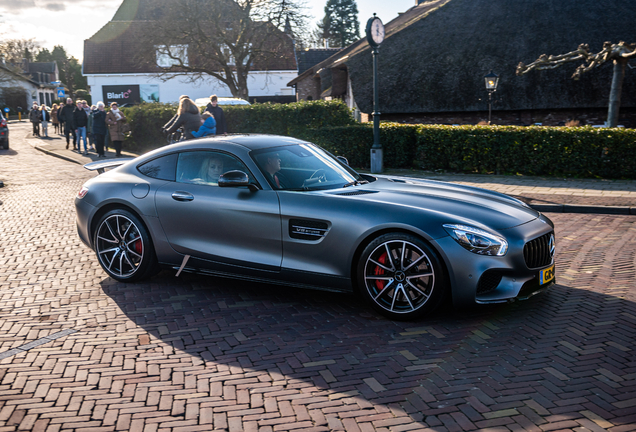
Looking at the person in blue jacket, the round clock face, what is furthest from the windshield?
the round clock face

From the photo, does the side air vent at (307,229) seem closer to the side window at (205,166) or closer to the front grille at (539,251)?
the side window at (205,166)

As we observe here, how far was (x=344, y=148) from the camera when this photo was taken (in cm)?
1655

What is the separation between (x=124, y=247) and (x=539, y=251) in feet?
12.8

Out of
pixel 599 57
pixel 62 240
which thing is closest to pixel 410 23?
pixel 599 57

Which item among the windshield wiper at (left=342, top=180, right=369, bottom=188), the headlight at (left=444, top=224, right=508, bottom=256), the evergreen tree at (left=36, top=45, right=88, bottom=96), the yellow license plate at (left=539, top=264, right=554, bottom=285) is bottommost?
the yellow license plate at (left=539, top=264, right=554, bottom=285)

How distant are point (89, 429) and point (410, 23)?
1220 inches

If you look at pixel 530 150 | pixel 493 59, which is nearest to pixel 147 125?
pixel 530 150

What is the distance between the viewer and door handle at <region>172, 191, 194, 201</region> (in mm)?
5492

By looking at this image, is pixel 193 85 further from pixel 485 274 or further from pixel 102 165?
pixel 485 274

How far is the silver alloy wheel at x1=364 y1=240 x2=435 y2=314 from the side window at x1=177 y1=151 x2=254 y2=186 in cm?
148

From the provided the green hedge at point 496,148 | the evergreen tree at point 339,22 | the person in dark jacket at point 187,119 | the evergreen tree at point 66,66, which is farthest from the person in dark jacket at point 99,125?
the evergreen tree at point 339,22

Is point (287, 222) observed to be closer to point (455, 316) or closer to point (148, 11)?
point (455, 316)

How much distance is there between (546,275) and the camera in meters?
4.88

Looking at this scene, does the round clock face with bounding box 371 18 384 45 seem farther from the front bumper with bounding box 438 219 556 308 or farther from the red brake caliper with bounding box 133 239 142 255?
the front bumper with bounding box 438 219 556 308
